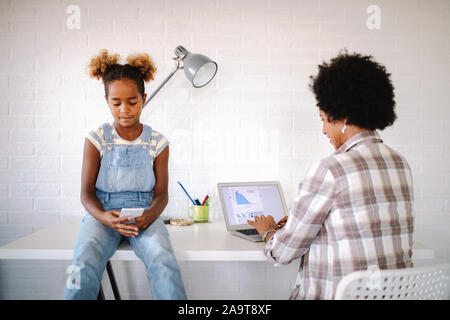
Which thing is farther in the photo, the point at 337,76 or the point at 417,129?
the point at 417,129

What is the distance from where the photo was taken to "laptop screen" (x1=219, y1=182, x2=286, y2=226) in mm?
1935

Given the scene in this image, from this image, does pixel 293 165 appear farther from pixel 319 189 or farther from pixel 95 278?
pixel 95 278

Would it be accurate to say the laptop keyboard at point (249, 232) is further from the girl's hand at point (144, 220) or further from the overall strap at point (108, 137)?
the overall strap at point (108, 137)

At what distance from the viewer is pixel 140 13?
2.23 m

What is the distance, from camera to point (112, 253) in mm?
1485

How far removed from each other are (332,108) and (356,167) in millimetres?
273

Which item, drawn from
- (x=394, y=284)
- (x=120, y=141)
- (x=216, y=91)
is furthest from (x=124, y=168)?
(x=394, y=284)

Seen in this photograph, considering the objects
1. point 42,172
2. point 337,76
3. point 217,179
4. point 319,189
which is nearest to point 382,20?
point 337,76

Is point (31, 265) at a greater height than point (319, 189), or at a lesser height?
lesser

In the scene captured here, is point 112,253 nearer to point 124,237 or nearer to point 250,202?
point 124,237

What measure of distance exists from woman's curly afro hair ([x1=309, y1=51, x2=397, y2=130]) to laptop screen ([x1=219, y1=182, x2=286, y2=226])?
2.68 ft

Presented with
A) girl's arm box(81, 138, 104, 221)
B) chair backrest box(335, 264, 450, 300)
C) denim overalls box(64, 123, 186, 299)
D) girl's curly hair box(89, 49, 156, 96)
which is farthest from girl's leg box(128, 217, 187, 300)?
girl's curly hair box(89, 49, 156, 96)

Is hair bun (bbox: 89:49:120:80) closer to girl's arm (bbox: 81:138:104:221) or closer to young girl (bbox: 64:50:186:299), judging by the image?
young girl (bbox: 64:50:186:299)

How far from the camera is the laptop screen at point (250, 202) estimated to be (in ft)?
6.35
